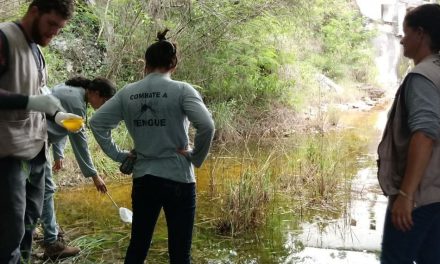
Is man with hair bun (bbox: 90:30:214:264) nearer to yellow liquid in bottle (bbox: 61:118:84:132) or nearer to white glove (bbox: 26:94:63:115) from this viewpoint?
yellow liquid in bottle (bbox: 61:118:84:132)

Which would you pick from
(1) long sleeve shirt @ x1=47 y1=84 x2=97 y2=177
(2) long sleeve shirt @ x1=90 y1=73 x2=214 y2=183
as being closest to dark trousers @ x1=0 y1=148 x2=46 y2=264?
(2) long sleeve shirt @ x1=90 y1=73 x2=214 y2=183

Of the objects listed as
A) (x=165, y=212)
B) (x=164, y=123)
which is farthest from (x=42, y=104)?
(x=165, y=212)

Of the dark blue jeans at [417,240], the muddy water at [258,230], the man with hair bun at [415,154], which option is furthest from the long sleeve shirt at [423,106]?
the muddy water at [258,230]

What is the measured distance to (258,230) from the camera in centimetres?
451

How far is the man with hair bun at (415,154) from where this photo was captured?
1.96m

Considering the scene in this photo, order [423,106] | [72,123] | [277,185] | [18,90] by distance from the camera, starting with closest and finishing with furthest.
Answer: [423,106], [18,90], [72,123], [277,185]

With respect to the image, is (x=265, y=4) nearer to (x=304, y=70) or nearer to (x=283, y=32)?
(x=283, y=32)

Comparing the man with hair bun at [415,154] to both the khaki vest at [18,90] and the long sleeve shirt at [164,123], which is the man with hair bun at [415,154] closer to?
the long sleeve shirt at [164,123]

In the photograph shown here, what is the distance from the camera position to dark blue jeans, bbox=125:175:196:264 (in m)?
2.58

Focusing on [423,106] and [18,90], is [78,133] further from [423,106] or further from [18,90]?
[423,106]

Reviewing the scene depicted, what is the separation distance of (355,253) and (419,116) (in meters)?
2.38

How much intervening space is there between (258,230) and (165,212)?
6.72 ft

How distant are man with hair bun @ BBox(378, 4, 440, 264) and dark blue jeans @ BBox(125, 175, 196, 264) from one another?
1070 millimetres

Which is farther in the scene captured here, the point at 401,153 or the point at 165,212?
the point at 165,212
